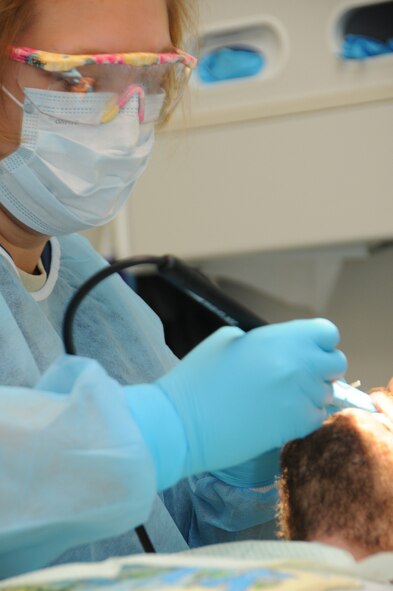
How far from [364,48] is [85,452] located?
1.45 meters

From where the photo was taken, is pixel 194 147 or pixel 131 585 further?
pixel 194 147

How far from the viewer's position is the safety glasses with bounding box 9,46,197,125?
1.03 m

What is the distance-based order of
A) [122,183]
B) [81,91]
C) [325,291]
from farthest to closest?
[325,291], [122,183], [81,91]

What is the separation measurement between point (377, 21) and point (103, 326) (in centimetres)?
114

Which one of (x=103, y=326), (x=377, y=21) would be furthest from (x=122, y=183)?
(x=377, y=21)

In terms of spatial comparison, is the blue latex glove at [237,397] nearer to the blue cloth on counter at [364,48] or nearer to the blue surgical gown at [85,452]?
the blue surgical gown at [85,452]

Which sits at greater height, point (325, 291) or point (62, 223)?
point (62, 223)

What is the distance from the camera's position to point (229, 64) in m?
2.06

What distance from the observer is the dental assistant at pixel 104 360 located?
0.78 metres

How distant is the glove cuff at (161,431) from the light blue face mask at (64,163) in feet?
1.24

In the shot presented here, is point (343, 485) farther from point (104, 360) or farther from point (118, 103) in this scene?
point (118, 103)

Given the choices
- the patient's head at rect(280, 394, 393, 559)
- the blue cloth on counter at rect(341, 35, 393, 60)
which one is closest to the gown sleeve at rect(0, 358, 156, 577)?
the patient's head at rect(280, 394, 393, 559)

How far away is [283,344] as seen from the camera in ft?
2.84

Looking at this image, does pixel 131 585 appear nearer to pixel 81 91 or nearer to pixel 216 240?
pixel 81 91
